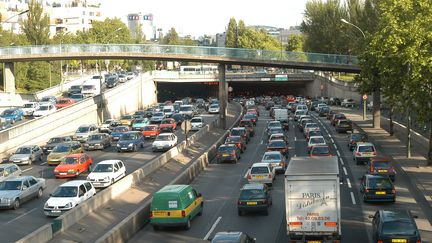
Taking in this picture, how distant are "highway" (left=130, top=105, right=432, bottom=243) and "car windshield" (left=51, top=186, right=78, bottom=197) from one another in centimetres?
484

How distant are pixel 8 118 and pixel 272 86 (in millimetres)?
89621

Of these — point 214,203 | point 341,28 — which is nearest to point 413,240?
point 214,203

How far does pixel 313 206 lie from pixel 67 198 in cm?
1317

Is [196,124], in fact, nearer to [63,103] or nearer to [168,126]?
[168,126]

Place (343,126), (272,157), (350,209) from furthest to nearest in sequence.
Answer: (343,126)
(272,157)
(350,209)

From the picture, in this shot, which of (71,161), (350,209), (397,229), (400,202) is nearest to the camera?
(397,229)

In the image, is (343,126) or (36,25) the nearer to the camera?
(343,126)

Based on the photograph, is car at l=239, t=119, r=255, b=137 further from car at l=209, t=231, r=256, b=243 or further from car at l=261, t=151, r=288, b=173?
car at l=209, t=231, r=256, b=243

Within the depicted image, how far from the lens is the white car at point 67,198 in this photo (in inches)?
1161

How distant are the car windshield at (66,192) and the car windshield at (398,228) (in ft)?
51.0

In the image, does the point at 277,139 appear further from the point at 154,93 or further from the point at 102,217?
the point at 154,93

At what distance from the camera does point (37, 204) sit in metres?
32.8

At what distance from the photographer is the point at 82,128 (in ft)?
196

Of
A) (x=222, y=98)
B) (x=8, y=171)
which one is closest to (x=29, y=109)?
(x=222, y=98)
